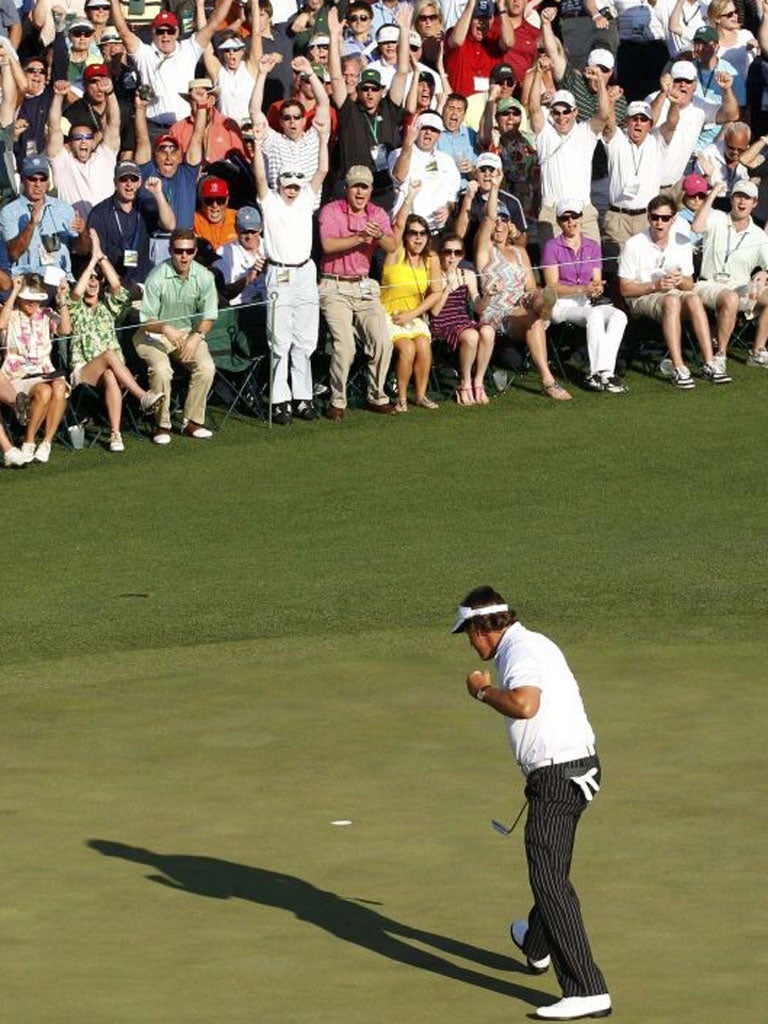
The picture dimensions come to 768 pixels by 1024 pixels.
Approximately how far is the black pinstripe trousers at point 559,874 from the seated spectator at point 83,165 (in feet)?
43.5

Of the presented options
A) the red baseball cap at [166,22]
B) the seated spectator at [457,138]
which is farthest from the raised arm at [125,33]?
the seated spectator at [457,138]

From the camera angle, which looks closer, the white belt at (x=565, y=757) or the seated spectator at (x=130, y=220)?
the white belt at (x=565, y=757)

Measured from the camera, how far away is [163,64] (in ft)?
74.5

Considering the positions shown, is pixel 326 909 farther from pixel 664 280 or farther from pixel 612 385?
pixel 664 280

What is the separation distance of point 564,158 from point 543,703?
1371 centimetres

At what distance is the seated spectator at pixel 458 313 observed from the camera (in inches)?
849

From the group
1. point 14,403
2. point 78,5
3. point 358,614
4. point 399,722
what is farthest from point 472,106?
point 399,722

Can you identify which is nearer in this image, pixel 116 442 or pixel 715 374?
pixel 116 442

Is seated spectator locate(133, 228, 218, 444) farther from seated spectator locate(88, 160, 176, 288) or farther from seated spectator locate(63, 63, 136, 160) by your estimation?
seated spectator locate(63, 63, 136, 160)

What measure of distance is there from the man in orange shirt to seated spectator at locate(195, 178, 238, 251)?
1.94ft

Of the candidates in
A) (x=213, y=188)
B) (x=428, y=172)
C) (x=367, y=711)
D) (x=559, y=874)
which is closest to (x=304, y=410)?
(x=213, y=188)

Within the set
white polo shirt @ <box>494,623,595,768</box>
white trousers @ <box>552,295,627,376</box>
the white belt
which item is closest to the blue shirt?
white trousers @ <box>552,295,627,376</box>

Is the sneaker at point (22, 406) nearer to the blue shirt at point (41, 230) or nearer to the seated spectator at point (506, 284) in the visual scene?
the blue shirt at point (41, 230)

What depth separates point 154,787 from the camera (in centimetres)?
1282
